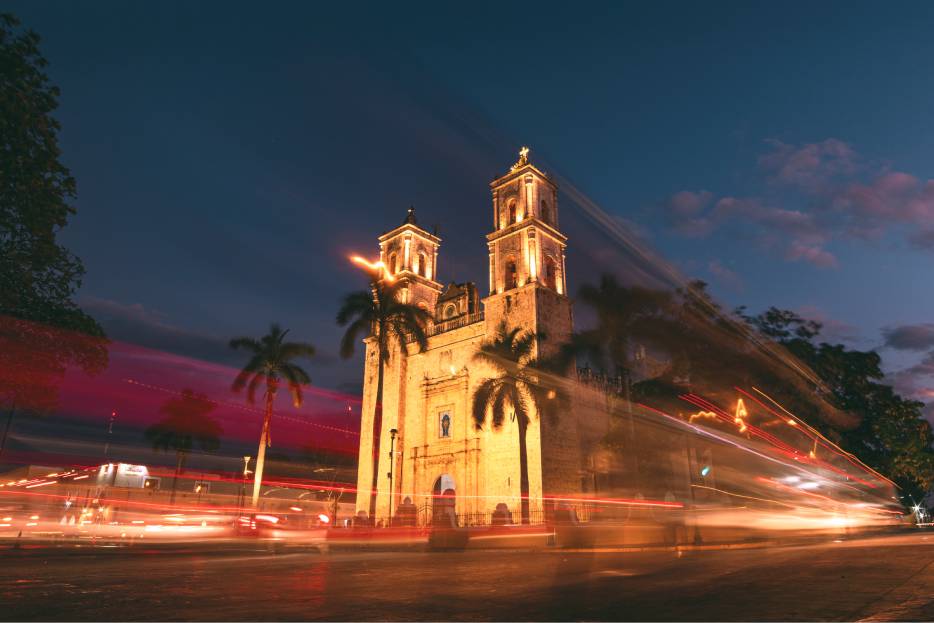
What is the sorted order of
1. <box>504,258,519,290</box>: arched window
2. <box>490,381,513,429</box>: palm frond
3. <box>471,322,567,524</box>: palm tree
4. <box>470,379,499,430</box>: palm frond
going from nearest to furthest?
<box>490,381,513,429</box>: palm frond → <box>471,322,567,524</box>: palm tree → <box>470,379,499,430</box>: palm frond → <box>504,258,519,290</box>: arched window

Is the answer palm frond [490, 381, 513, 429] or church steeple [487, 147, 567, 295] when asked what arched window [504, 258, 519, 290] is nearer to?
church steeple [487, 147, 567, 295]

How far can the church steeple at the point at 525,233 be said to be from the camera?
33.7 meters

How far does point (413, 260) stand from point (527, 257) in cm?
1052

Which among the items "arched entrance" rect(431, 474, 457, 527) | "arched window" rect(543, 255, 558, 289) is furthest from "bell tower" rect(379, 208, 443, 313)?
"arched entrance" rect(431, 474, 457, 527)

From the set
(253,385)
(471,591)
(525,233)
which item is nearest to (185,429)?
(253,385)

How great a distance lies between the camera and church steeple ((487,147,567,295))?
3369 cm

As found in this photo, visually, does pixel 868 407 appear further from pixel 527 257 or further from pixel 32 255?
pixel 32 255

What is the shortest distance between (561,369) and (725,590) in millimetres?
19797

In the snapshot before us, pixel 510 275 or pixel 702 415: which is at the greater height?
pixel 510 275

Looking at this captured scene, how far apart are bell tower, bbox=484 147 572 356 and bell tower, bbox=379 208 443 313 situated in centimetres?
700

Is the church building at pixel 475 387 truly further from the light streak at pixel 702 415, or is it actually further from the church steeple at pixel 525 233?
the light streak at pixel 702 415

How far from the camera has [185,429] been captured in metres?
45.0

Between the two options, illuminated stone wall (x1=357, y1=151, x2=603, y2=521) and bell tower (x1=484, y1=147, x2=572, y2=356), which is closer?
illuminated stone wall (x1=357, y1=151, x2=603, y2=521)

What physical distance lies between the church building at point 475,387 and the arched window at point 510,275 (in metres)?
0.07
